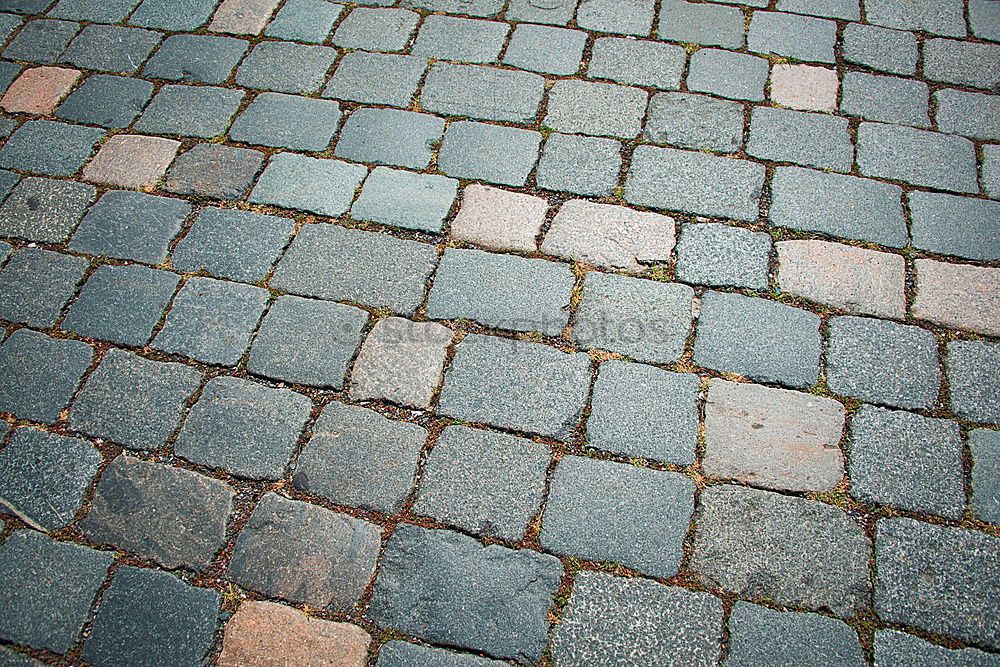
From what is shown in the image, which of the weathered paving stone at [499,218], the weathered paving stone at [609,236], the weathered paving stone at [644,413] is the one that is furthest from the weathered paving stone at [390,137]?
Result: the weathered paving stone at [644,413]

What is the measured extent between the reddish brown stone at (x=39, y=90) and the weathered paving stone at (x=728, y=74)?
2.88 m

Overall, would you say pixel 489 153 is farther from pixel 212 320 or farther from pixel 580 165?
pixel 212 320

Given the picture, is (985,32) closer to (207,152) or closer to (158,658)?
(207,152)

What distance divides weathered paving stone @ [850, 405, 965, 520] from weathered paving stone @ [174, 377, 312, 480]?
1707 mm

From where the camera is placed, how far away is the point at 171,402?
2.29 meters

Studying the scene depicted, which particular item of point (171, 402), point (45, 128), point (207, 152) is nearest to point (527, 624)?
point (171, 402)

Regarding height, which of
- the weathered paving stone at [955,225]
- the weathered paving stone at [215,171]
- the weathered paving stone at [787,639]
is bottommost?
the weathered paving stone at [787,639]

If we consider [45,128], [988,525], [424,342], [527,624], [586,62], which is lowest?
[988,525]

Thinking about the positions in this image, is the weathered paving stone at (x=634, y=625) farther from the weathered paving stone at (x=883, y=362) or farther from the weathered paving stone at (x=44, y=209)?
the weathered paving stone at (x=44, y=209)

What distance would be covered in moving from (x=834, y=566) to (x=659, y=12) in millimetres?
2718

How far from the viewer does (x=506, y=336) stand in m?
2.41

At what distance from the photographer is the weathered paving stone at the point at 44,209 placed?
2764mm

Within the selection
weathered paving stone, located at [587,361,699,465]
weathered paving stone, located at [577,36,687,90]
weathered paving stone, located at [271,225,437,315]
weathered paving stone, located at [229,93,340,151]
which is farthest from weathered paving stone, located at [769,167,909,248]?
weathered paving stone, located at [229,93,340,151]

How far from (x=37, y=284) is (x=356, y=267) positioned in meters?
1.17
